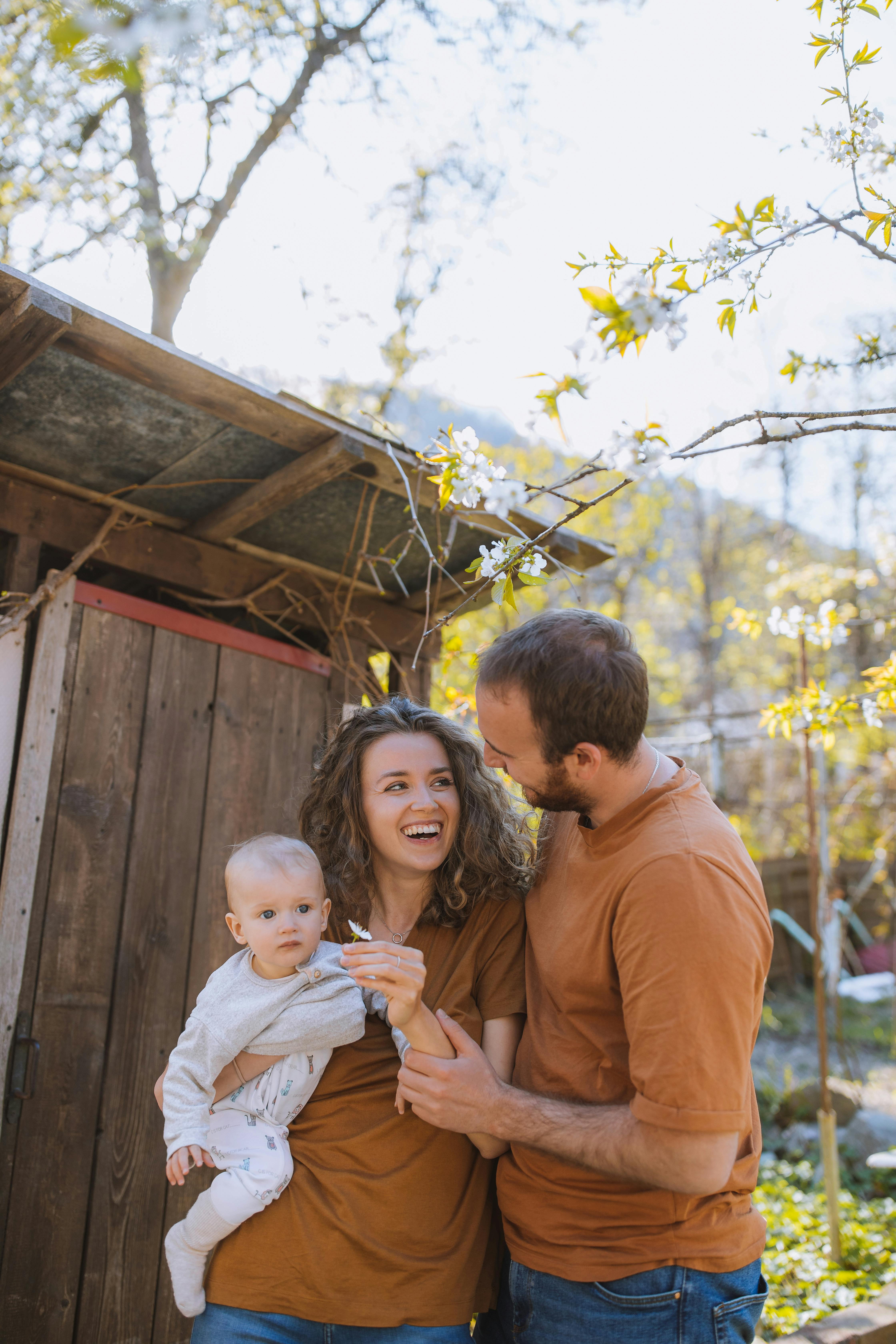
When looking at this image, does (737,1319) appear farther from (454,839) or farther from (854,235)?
(854,235)

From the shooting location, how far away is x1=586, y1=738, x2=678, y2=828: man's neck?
1.73m

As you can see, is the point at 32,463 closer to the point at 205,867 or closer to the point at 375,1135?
the point at 205,867

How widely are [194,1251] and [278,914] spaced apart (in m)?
0.64

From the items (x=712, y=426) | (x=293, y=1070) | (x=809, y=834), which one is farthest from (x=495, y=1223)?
(x=809, y=834)

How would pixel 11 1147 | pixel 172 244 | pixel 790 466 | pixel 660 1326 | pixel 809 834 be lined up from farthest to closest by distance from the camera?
pixel 790 466
pixel 172 244
pixel 809 834
pixel 11 1147
pixel 660 1326

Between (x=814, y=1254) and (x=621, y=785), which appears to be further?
(x=814, y=1254)

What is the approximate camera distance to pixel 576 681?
5.54 ft

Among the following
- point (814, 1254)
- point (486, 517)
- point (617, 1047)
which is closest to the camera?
point (617, 1047)

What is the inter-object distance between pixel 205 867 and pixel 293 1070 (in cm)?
118

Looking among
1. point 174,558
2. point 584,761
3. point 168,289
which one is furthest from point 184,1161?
point 168,289

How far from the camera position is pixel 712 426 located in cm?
180

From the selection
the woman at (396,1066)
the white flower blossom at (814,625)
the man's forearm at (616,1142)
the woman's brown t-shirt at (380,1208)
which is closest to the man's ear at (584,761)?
the woman at (396,1066)

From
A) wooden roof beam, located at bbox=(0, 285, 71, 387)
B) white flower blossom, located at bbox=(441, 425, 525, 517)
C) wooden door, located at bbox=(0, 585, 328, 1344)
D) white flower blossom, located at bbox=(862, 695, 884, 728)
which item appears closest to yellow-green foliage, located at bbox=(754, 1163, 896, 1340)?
white flower blossom, located at bbox=(862, 695, 884, 728)

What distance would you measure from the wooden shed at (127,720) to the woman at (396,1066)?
59 cm
